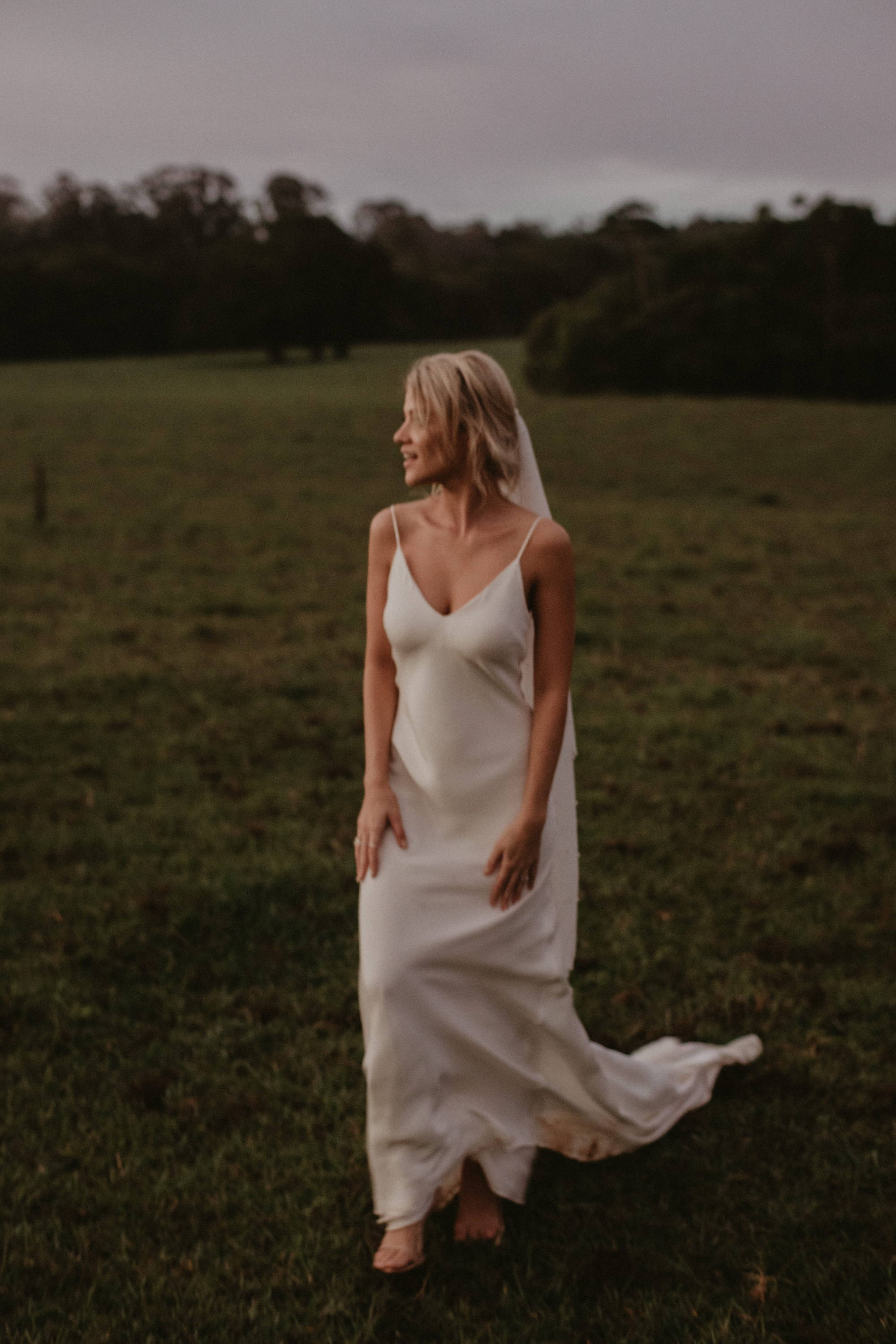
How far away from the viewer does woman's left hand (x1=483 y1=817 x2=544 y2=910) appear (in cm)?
348

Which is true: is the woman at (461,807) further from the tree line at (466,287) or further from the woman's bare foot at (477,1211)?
the tree line at (466,287)

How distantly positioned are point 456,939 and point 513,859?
0.30 metres

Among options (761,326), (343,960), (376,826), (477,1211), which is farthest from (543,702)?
(761,326)

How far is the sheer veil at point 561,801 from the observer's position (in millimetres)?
3680

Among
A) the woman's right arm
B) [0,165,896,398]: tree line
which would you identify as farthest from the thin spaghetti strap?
[0,165,896,398]: tree line

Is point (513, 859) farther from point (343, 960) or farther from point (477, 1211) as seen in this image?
point (343, 960)

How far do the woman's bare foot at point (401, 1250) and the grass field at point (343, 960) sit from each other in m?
0.09

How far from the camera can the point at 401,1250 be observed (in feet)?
11.7

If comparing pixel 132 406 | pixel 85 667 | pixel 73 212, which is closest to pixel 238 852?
pixel 85 667

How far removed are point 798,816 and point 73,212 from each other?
313 ft

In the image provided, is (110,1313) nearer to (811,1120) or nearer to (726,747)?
(811,1120)

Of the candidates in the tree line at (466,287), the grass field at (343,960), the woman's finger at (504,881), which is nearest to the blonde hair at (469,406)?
the woman's finger at (504,881)

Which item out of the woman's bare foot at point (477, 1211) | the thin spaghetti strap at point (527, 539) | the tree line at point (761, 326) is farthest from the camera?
the tree line at point (761, 326)

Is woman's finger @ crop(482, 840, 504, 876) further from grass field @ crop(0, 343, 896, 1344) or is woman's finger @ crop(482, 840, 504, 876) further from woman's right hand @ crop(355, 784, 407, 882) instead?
grass field @ crop(0, 343, 896, 1344)
